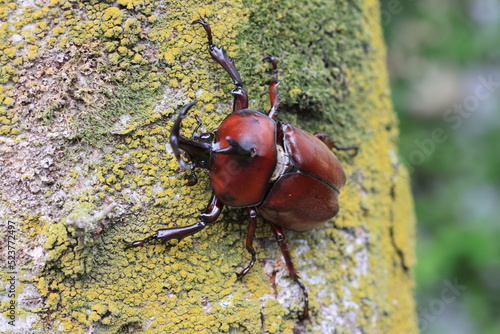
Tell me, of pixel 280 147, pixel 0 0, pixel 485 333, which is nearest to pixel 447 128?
pixel 485 333

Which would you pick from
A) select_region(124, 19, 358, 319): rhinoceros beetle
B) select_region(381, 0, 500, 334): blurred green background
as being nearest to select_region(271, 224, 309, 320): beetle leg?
select_region(124, 19, 358, 319): rhinoceros beetle

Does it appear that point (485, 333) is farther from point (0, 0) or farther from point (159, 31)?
point (0, 0)

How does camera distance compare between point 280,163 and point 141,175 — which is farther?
point 280,163

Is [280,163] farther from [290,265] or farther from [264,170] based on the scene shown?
[290,265]

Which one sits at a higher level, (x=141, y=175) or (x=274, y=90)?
(x=274, y=90)

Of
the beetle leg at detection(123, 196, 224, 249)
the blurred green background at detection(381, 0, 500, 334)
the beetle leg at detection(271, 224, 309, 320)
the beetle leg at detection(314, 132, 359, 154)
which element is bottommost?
the blurred green background at detection(381, 0, 500, 334)

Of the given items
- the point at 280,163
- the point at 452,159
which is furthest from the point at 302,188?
the point at 452,159

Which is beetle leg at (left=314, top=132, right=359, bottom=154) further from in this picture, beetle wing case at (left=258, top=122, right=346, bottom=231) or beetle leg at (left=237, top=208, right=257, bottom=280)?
beetle leg at (left=237, top=208, right=257, bottom=280)

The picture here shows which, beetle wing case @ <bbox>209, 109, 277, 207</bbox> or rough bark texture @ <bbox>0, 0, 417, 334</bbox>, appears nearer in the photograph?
rough bark texture @ <bbox>0, 0, 417, 334</bbox>
